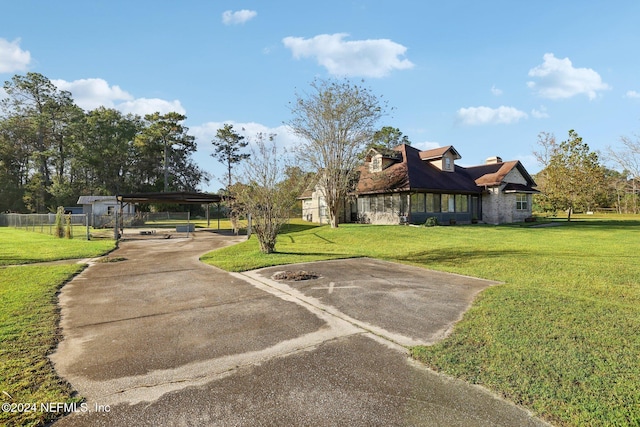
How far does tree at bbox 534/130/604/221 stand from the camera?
3095 centimetres

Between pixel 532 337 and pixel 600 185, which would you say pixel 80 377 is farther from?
pixel 600 185

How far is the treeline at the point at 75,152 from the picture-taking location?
152ft

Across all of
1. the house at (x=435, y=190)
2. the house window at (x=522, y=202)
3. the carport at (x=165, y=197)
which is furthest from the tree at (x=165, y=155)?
the house window at (x=522, y=202)

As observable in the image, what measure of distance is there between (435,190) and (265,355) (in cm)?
2324

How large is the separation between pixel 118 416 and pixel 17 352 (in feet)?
7.26

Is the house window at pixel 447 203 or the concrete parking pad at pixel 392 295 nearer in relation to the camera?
the concrete parking pad at pixel 392 295

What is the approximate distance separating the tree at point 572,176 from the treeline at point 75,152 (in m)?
50.1

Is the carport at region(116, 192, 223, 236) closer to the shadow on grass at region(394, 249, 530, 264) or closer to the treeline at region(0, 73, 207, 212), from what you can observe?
the shadow on grass at region(394, 249, 530, 264)

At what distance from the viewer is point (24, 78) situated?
46219 millimetres

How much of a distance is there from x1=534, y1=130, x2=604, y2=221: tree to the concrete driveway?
30.3m

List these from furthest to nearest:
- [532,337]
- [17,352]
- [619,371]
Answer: [532,337]
[17,352]
[619,371]

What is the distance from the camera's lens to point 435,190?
2511cm

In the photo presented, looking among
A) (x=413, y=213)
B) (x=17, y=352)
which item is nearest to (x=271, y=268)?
(x=17, y=352)

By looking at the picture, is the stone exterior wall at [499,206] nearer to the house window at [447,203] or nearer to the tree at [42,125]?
the house window at [447,203]
